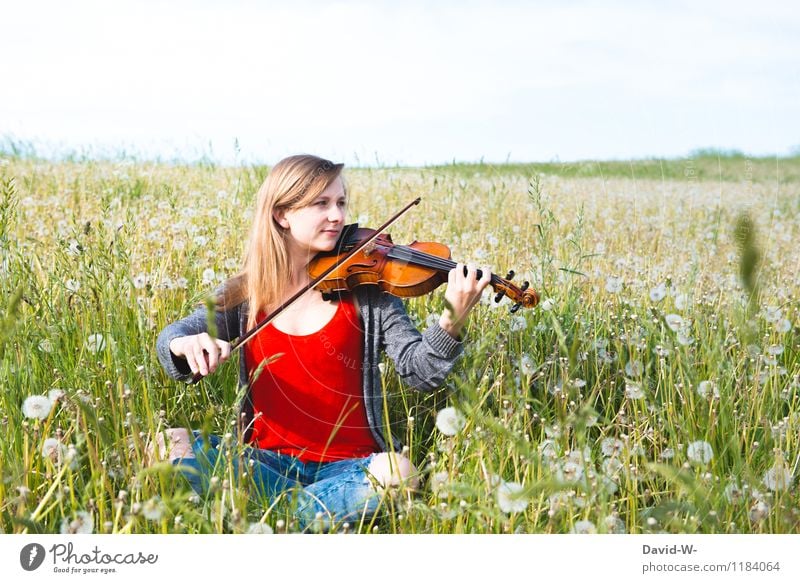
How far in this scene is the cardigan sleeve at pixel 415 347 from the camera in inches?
82.2

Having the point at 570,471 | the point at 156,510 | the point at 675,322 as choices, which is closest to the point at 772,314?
the point at 675,322

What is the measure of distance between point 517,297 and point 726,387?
672 mm

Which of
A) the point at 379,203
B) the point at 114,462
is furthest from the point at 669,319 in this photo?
the point at 114,462

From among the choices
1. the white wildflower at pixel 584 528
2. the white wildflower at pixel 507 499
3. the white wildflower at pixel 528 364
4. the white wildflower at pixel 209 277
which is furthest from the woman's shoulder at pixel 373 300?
the white wildflower at pixel 584 528

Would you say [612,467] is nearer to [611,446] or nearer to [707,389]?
[611,446]

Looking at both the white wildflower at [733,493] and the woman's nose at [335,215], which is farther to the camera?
the woman's nose at [335,215]

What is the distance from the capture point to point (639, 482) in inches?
81.6

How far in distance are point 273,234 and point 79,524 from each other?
38.0 inches

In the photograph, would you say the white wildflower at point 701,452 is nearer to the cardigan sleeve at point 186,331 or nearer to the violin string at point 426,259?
the violin string at point 426,259

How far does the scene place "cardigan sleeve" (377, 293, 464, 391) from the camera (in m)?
2.09

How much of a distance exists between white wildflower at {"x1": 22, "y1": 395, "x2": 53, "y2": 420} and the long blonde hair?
556mm

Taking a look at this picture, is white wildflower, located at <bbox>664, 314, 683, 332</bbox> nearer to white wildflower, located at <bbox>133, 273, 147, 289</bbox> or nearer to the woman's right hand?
the woman's right hand

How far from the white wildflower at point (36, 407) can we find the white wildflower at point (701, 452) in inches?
63.2

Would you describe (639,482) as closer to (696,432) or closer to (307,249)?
(696,432)
